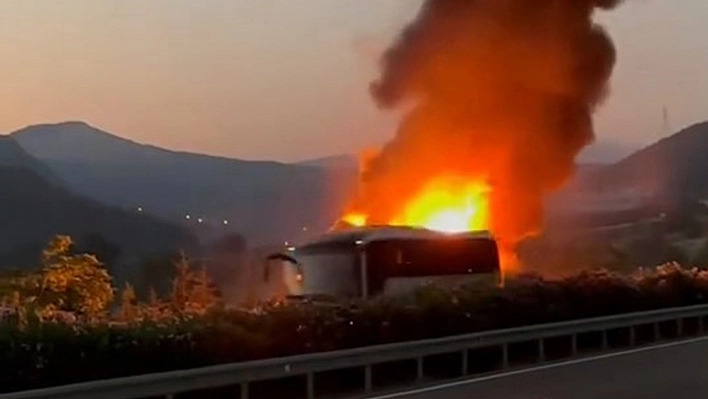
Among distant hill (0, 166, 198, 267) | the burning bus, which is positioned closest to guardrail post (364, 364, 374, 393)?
the burning bus

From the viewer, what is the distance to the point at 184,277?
30797 mm

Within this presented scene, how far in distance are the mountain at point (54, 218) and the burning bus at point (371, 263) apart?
5350cm

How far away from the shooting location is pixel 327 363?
17.6m

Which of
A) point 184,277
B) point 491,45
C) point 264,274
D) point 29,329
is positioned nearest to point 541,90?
point 491,45

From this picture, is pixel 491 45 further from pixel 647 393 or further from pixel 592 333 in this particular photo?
pixel 647 393

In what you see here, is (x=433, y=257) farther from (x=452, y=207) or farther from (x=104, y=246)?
(x=104, y=246)

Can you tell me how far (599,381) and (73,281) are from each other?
18.5 metres

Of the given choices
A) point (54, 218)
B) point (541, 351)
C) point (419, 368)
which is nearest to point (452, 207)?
point (541, 351)

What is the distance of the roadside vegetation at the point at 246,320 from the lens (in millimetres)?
15750

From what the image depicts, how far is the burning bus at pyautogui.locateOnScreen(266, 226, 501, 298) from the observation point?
102 ft

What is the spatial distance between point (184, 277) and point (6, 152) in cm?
9898

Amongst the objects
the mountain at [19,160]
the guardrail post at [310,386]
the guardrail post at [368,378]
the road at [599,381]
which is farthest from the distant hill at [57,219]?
the guardrail post at [310,386]

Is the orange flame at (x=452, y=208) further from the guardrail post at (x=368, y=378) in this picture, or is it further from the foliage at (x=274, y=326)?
the guardrail post at (x=368, y=378)

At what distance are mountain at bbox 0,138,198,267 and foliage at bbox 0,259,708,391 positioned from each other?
6009 centimetres
